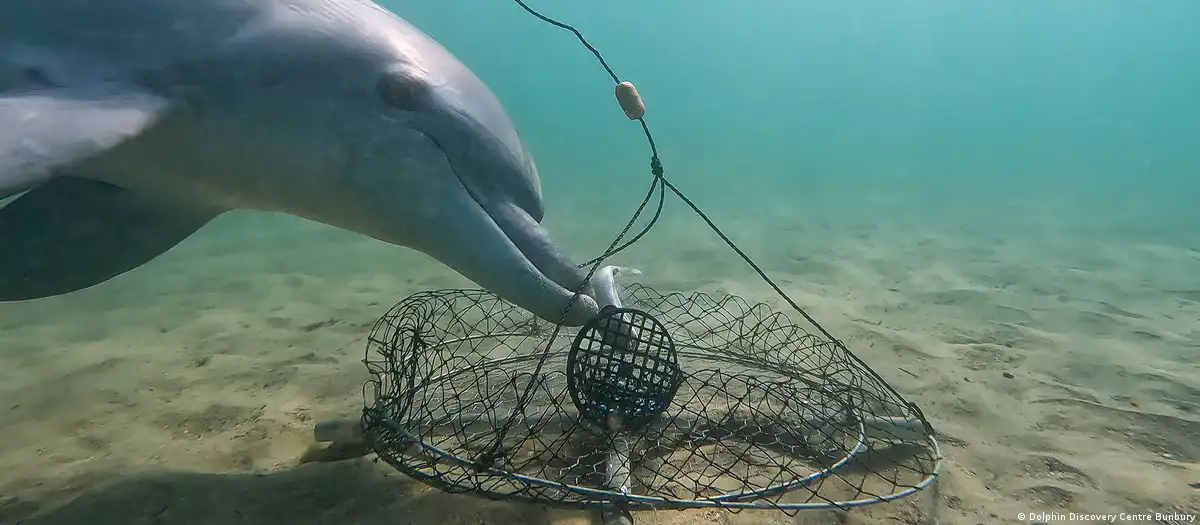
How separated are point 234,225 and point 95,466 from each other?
12322mm

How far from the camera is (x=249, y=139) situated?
7.27 feet

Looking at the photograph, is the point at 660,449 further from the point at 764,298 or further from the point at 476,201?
the point at 764,298

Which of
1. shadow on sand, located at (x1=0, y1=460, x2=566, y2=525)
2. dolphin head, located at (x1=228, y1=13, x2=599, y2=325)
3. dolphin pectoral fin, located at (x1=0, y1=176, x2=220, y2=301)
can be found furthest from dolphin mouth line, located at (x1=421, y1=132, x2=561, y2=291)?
dolphin pectoral fin, located at (x1=0, y1=176, x2=220, y2=301)

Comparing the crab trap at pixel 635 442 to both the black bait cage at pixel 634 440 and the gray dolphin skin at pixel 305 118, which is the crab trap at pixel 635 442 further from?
the gray dolphin skin at pixel 305 118

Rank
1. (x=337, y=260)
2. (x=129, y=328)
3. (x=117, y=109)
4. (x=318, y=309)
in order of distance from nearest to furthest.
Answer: (x=117, y=109) < (x=129, y=328) < (x=318, y=309) < (x=337, y=260)

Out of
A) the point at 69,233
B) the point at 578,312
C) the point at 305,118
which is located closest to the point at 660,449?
the point at 578,312

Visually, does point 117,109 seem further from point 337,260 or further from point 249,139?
point 337,260

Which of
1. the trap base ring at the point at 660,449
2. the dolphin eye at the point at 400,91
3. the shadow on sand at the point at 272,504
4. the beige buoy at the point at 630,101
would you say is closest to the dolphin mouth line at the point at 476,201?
the dolphin eye at the point at 400,91

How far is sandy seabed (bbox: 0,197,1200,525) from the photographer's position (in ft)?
7.98

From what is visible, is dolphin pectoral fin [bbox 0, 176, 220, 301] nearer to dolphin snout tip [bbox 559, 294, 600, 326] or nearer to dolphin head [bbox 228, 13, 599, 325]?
dolphin head [bbox 228, 13, 599, 325]

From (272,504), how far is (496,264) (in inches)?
53.1

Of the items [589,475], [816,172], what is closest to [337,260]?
[589,475]

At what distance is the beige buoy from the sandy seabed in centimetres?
156

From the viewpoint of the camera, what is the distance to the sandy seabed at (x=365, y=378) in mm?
2432
